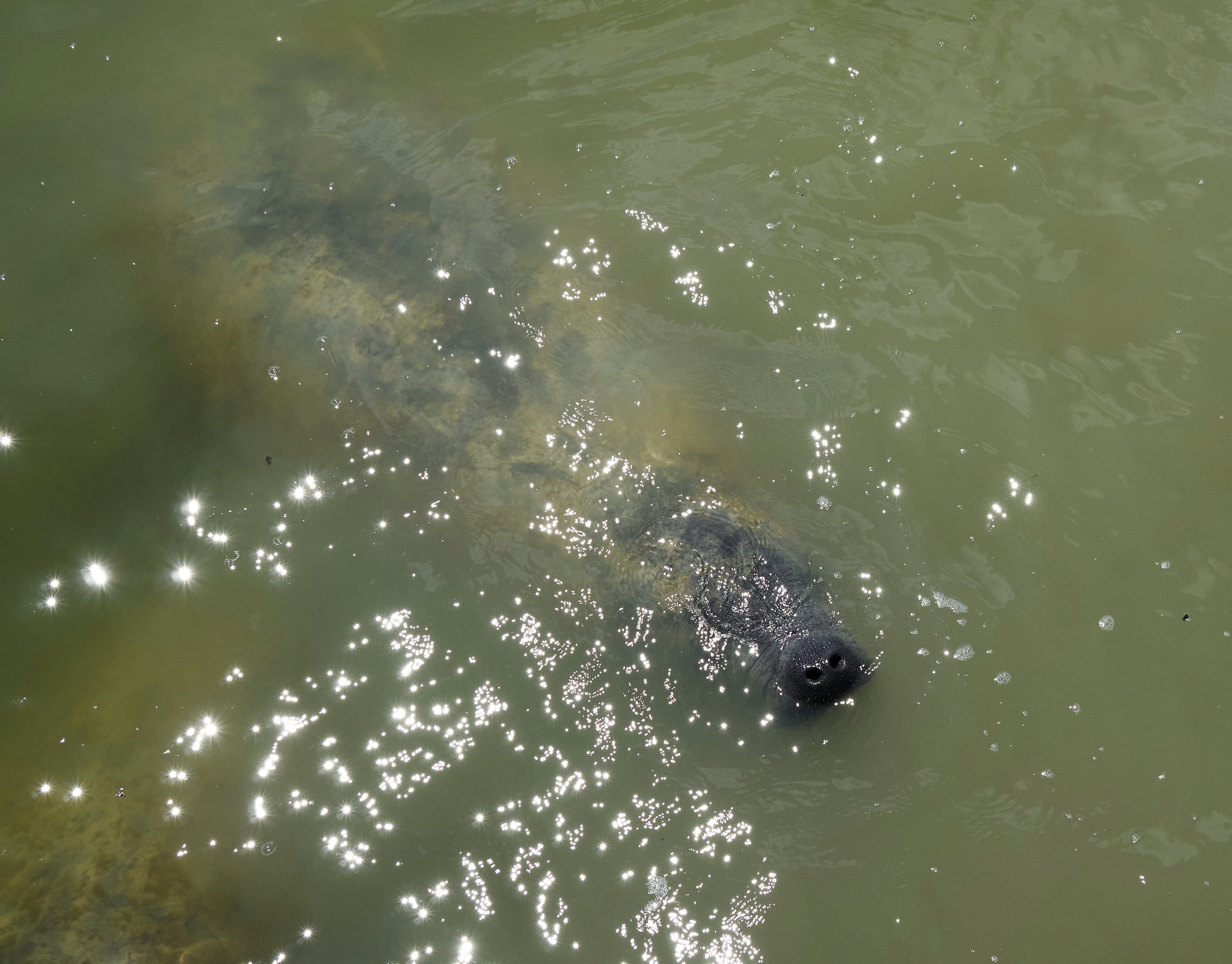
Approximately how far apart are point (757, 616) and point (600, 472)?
3.08 feet

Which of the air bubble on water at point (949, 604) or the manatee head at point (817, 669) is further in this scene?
Result: the air bubble on water at point (949, 604)

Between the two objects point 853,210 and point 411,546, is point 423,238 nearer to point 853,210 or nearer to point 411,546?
point 411,546

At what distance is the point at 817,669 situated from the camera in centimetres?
348

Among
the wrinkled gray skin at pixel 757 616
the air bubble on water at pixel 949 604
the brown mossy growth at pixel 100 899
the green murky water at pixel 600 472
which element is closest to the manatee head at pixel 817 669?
the wrinkled gray skin at pixel 757 616

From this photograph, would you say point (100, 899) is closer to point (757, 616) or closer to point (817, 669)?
point (757, 616)

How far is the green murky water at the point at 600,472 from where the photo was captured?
3746 mm

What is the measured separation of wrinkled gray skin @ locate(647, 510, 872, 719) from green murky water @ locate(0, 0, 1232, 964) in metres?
0.16

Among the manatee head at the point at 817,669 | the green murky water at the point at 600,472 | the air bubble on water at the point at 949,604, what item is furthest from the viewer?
the air bubble on water at the point at 949,604

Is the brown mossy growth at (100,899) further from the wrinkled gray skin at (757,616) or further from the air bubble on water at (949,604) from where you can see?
the air bubble on water at (949,604)

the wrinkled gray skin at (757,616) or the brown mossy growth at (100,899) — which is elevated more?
the wrinkled gray skin at (757,616)

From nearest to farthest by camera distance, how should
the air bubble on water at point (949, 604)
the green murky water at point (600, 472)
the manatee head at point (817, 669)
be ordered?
the manatee head at point (817, 669) < the green murky water at point (600, 472) < the air bubble on water at point (949, 604)

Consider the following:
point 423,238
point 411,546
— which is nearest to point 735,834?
point 411,546

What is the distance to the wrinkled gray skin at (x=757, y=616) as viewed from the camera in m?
3.56

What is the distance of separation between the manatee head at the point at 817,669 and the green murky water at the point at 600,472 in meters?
0.29
